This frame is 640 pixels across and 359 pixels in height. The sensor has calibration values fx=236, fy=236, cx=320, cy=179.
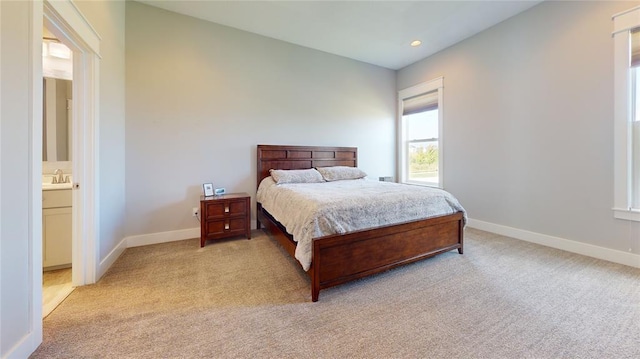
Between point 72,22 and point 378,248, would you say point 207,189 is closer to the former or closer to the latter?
point 72,22

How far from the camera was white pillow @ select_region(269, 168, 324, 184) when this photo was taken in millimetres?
3321

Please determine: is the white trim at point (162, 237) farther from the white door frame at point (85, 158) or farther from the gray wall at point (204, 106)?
the white door frame at point (85, 158)

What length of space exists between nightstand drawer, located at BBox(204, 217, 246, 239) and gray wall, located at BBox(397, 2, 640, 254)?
3.49 meters

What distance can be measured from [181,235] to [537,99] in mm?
4988

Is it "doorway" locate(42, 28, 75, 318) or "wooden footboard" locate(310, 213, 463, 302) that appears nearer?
"wooden footboard" locate(310, 213, 463, 302)

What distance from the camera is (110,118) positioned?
2.44m

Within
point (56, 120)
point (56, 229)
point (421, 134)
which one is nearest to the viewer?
point (56, 229)

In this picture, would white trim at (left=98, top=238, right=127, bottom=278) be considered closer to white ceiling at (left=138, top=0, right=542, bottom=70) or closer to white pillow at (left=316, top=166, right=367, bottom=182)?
white pillow at (left=316, top=166, right=367, bottom=182)

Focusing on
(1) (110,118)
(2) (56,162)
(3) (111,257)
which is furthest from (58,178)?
(3) (111,257)

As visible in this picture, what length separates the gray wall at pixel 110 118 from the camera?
87.7 inches

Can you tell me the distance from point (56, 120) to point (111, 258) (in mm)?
1647

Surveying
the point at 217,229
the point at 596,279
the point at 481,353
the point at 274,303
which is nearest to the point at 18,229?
the point at 274,303

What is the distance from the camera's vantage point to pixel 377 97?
15.9ft

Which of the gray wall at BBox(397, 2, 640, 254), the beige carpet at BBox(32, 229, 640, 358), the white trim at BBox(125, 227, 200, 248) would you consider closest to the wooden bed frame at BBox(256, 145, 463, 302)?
the beige carpet at BBox(32, 229, 640, 358)
